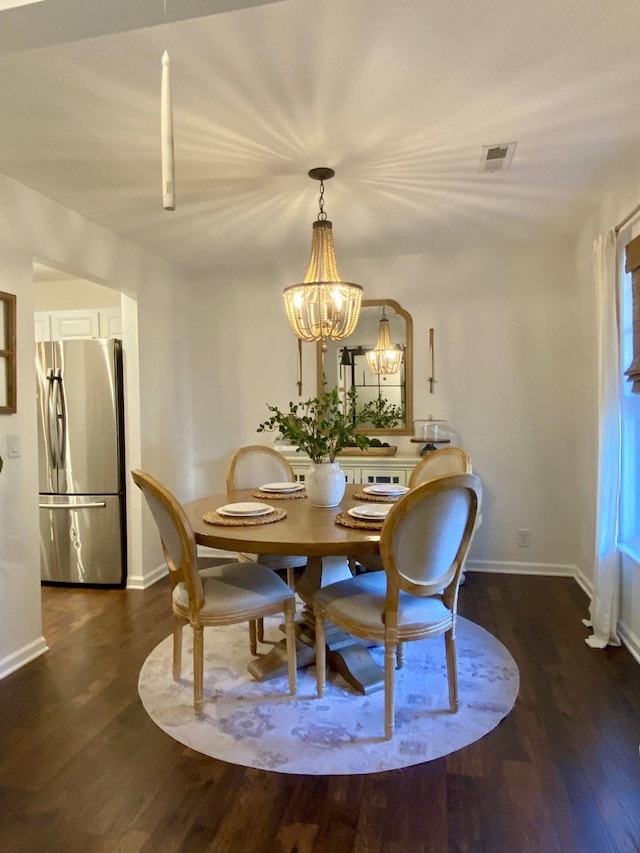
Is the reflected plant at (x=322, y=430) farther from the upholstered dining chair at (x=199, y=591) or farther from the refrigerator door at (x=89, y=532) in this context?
the refrigerator door at (x=89, y=532)

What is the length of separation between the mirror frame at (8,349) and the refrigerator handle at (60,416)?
112cm

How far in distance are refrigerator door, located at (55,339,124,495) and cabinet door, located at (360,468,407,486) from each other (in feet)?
5.90

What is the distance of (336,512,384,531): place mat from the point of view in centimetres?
208

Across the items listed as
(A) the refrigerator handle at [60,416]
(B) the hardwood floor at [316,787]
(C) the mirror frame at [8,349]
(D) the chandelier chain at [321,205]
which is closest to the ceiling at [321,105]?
(D) the chandelier chain at [321,205]

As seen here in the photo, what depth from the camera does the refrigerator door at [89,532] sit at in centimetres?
378

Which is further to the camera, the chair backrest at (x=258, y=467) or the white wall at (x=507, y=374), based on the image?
the white wall at (x=507, y=374)

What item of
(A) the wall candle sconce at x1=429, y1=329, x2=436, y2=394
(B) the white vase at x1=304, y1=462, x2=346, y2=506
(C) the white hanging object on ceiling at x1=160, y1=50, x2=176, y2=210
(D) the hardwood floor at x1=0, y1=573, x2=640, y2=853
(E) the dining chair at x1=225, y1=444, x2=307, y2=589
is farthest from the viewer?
(A) the wall candle sconce at x1=429, y1=329, x2=436, y2=394

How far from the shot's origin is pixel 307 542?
6.28 ft

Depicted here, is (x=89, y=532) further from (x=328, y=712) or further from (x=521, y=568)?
(x=521, y=568)

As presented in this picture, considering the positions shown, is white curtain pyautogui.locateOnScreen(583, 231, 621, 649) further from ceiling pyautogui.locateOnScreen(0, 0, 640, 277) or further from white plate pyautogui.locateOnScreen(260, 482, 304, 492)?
white plate pyautogui.locateOnScreen(260, 482, 304, 492)

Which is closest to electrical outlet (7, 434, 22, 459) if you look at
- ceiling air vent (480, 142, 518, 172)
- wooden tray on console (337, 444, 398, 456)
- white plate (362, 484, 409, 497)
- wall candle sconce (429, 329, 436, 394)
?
white plate (362, 484, 409, 497)

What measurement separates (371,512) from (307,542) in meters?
0.42

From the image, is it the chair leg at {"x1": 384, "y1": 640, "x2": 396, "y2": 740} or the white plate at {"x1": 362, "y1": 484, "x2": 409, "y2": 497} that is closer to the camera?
the chair leg at {"x1": 384, "y1": 640, "x2": 396, "y2": 740}

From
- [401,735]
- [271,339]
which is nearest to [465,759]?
[401,735]
